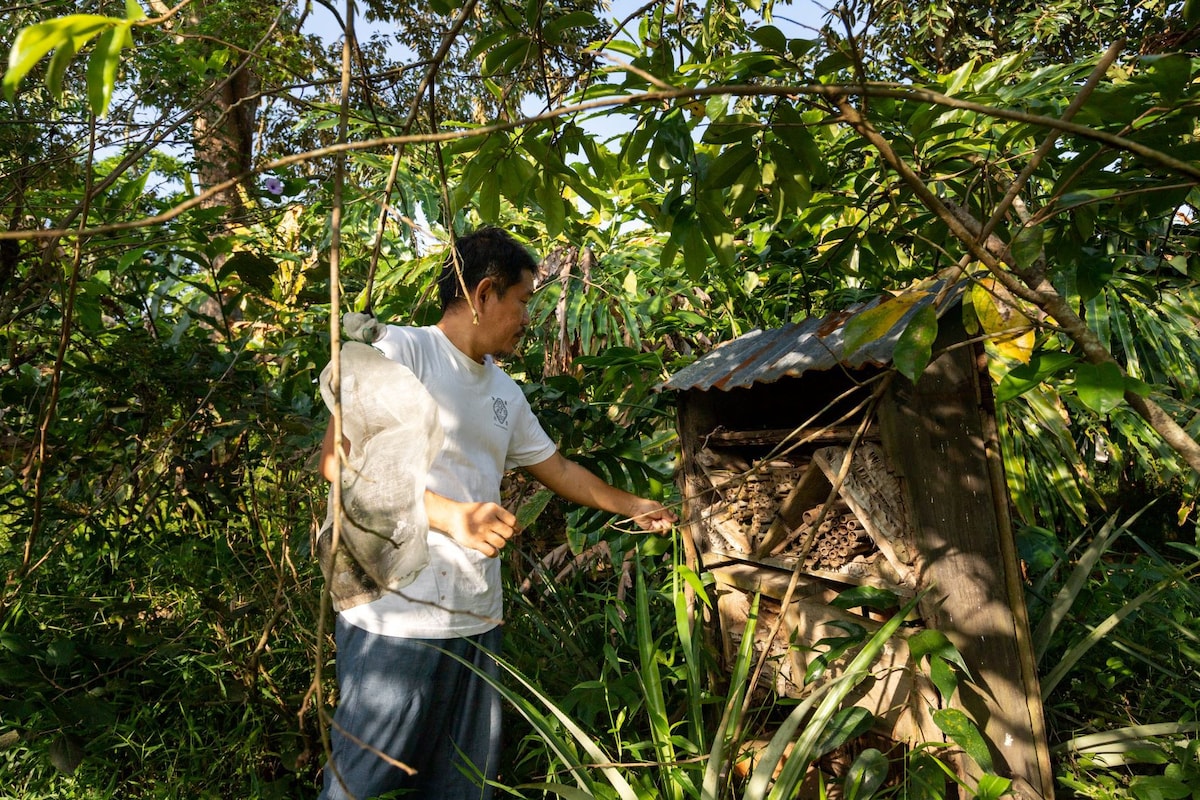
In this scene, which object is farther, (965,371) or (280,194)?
(280,194)

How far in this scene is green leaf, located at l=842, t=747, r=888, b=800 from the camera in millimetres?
1830

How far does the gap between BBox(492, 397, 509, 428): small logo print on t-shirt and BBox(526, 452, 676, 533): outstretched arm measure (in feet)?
0.72

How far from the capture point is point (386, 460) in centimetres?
138

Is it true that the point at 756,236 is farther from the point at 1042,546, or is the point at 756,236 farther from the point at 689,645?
the point at 689,645

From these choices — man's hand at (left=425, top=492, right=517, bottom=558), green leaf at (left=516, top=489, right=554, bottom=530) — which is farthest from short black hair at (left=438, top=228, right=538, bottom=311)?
green leaf at (left=516, top=489, right=554, bottom=530)

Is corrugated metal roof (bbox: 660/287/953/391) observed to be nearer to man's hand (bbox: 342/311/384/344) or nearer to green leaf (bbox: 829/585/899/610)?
green leaf (bbox: 829/585/899/610)

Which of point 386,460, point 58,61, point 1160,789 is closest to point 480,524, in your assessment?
point 386,460

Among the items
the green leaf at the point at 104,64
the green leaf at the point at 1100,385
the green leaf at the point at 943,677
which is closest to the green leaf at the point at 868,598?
the green leaf at the point at 943,677

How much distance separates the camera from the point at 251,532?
303 cm

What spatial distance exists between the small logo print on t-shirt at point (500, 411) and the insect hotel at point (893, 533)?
1.60 ft

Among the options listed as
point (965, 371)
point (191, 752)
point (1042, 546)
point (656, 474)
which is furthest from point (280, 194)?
point (1042, 546)

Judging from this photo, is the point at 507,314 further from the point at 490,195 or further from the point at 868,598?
the point at 868,598

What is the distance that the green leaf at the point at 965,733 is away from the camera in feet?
5.68

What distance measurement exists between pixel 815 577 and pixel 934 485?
43cm
